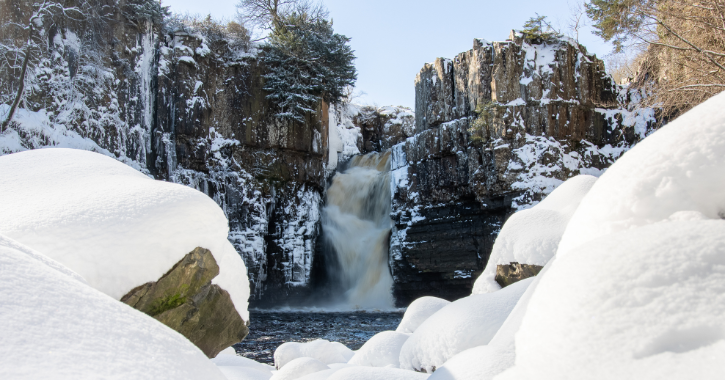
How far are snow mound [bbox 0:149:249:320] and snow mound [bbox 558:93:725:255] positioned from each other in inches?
134

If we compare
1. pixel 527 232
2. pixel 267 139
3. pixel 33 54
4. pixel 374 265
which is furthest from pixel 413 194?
pixel 33 54

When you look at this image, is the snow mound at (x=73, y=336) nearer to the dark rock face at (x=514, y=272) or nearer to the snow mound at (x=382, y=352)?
the snow mound at (x=382, y=352)

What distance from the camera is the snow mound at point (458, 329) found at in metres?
4.02

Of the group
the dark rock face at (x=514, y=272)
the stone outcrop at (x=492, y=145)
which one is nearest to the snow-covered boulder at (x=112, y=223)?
the dark rock face at (x=514, y=272)

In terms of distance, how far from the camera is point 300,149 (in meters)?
21.3

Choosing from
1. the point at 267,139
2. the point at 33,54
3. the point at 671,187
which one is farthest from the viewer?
the point at 267,139

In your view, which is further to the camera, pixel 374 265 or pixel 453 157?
pixel 374 265

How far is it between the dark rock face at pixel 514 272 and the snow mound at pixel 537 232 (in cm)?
6

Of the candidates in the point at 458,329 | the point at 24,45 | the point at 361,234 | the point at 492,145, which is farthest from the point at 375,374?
the point at 361,234

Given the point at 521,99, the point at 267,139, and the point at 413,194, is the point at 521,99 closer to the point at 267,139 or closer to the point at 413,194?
the point at 413,194

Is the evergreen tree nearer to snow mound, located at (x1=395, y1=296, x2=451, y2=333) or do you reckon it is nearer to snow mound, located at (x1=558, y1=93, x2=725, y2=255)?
snow mound, located at (x1=395, y1=296, x2=451, y2=333)

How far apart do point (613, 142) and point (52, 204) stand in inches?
764

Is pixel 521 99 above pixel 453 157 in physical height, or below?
above

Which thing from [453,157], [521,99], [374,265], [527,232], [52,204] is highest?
[521,99]
